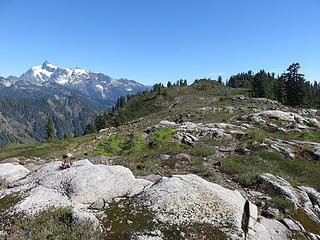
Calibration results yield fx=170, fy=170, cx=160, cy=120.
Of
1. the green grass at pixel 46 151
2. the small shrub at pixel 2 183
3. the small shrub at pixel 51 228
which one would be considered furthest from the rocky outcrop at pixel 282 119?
the small shrub at pixel 2 183

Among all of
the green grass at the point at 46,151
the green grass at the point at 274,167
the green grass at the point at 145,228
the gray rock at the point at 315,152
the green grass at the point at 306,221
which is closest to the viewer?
the green grass at the point at 145,228

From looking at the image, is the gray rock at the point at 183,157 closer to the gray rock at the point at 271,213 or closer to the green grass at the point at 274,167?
the green grass at the point at 274,167

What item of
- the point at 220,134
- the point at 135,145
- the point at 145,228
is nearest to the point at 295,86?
the point at 220,134

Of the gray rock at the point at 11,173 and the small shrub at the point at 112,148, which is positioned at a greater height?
the gray rock at the point at 11,173

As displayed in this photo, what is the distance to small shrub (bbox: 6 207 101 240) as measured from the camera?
Result: 4.73m

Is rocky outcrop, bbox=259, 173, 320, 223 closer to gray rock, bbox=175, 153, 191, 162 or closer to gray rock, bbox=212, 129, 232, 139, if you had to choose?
gray rock, bbox=175, 153, 191, 162

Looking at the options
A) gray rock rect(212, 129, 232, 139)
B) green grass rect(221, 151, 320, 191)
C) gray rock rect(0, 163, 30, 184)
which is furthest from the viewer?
gray rock rect(212, 129, 232, 139)

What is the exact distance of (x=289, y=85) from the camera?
6788 centimetres

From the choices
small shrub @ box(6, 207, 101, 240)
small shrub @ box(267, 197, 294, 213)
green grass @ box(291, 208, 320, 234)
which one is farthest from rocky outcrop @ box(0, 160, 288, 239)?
green grass @ box(291, 208, 320, 234)

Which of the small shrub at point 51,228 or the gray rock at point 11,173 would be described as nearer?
the small shrub at point 51,228

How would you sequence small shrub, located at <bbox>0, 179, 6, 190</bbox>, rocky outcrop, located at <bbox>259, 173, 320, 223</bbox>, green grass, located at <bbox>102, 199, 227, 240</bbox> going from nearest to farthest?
green grass, located at <bbox>102, 199, 227, 240</bbox>, rocky outcrop, located at <bbox>259, 173, 320, 223</bbox>, small shrub, located at <bbox>0, 179, 6, 190</bbox>

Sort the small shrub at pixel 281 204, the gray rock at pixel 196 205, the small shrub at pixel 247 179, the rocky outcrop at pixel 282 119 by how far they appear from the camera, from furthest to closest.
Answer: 1. the rocky outcrop at pixel 282 119
2. the small shrub at pixel 247 179
3. the small shrub at pixel 281 204
4. the gray rock at pixel 196 205

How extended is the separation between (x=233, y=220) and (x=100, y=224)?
15.3ft

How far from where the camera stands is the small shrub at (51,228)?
186 inches
